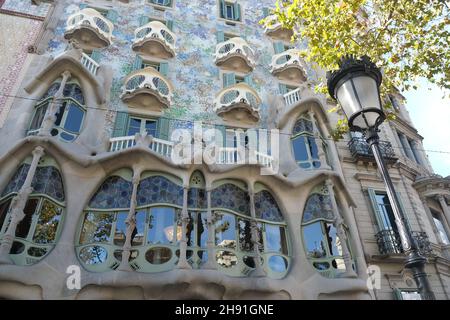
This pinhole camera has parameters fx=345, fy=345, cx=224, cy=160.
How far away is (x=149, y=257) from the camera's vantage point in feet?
33.2

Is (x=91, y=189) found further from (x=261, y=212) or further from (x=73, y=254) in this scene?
(x=261, y=212)

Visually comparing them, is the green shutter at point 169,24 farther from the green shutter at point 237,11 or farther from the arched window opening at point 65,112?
the arched window opening at point 65,112

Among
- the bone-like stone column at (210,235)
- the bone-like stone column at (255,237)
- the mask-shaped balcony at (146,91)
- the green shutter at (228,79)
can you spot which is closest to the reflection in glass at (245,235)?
the bone-like stone column at (255,237)

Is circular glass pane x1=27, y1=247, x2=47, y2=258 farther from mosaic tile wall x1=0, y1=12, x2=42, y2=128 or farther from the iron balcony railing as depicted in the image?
the iron balcony railing

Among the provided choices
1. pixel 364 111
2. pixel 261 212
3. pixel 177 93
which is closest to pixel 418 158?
pixel 261 212

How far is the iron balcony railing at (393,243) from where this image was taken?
42.1 feet

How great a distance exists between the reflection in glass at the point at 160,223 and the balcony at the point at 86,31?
8.62m

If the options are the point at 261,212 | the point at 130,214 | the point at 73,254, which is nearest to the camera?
the point at 73,254

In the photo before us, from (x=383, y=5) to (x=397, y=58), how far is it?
1935 mm

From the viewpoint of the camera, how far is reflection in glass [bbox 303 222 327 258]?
11.7m

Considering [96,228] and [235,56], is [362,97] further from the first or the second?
[235,56]

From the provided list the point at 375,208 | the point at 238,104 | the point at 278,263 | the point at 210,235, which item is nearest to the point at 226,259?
the point at 210,235

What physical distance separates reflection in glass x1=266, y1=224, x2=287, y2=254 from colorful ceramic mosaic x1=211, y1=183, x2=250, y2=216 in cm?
97

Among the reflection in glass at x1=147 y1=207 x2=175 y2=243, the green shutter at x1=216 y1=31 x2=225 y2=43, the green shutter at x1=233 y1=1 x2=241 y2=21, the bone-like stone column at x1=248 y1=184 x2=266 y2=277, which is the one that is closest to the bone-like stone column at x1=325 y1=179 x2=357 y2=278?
the bone-like stone column at x1=248 y1=184 x2=266 y2=277
